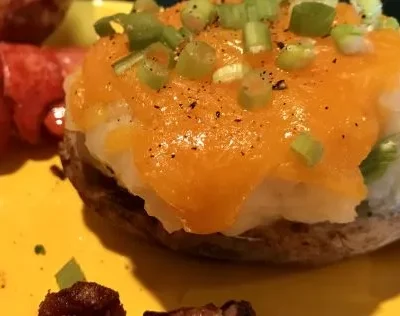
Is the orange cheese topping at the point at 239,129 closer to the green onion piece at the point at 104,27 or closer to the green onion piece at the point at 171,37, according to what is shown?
the green onion piece at the point at 171,37

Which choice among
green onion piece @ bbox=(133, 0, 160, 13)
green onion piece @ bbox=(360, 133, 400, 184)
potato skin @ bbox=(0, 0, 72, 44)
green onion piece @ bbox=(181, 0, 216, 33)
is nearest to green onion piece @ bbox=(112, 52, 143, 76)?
green onion piece @ bbox=(181, 0, 216, 33)

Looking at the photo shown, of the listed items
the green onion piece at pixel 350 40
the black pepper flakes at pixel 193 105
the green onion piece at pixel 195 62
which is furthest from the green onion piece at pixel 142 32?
the green onion piece at pixel 350 40

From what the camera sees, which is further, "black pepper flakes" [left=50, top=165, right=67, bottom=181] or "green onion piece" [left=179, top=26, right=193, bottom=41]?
"black pepper flakes" [left=50, top=165, right=67, bottom=181]

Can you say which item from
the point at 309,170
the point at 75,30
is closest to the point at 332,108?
the point at 309,170

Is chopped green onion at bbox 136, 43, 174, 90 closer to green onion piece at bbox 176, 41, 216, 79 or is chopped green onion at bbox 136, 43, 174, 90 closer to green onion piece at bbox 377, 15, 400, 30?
green onion piece at bbox 176, 41, 216, 79

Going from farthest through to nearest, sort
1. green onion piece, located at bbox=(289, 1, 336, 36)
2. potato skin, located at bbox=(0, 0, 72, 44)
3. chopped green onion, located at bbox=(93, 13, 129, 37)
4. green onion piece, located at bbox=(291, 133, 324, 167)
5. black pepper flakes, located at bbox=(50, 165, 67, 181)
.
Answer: potato skin, located at bbox=(0, 0, 72, 44)
black pepper flakes, located at bbox=(50, 165, 67, 181)
chopped green onion, located at bbox=(93, 13, 129, 37)
green onion piece, located at bbox=(289, 1, 336, 36)
green onion piece, located at bbox=(291, 133, 324, 167)

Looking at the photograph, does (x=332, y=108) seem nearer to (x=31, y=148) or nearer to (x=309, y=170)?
(x=309, y=170)

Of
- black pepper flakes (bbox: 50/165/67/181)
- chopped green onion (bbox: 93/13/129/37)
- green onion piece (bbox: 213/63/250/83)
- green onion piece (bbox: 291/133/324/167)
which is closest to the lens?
green onion piece (bbox: 291/133/324/167)
